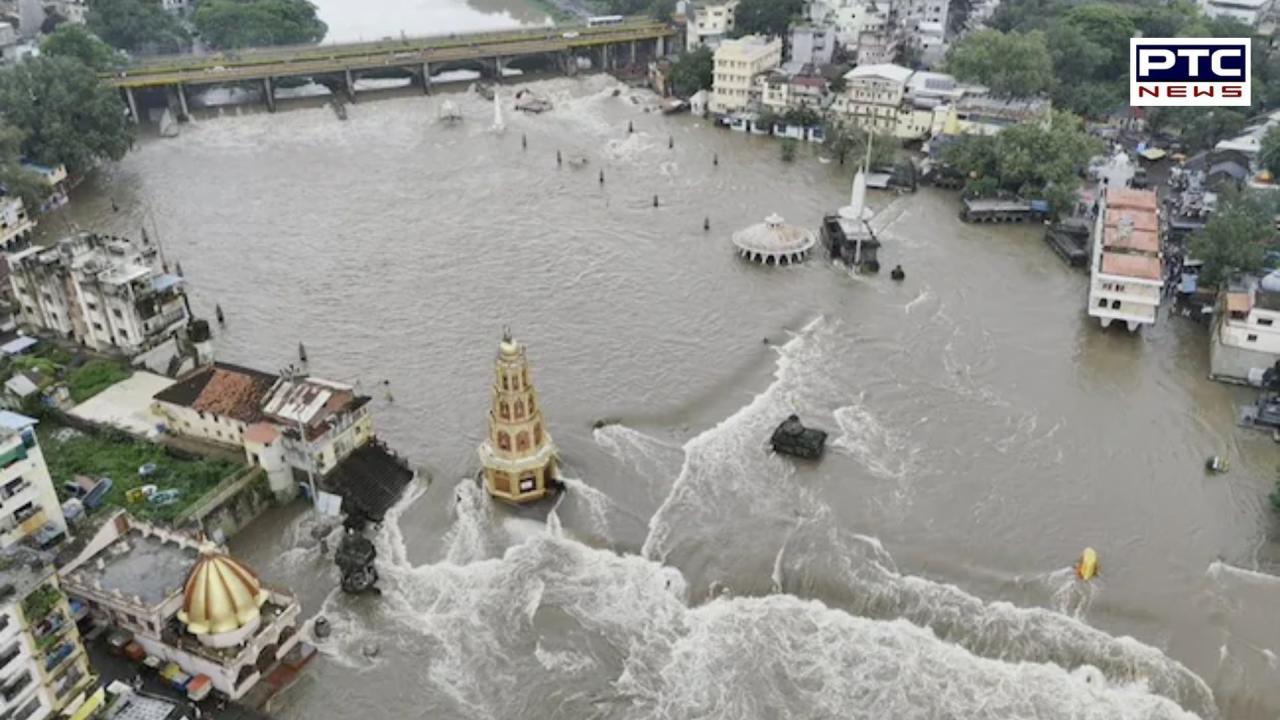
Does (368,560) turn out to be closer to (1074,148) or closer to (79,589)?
(79,589)

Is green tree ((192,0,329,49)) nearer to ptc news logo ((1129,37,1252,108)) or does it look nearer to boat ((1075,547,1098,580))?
ptc news logo ((1129,37,1252,108))

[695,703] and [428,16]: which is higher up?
[428,16]

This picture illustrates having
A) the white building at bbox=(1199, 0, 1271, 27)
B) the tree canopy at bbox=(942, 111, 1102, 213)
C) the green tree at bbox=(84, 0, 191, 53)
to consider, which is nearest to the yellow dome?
the tree canopy at bbox=(942, 111, 1102, 213)

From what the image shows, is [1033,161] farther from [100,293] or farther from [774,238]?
[100,293]

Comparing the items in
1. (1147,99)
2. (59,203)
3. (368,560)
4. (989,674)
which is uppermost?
(1147,99)

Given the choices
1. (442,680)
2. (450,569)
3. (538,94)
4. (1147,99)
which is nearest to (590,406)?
(450,569)

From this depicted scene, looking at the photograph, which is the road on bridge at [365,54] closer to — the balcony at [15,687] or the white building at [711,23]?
the white building at [711,23]
